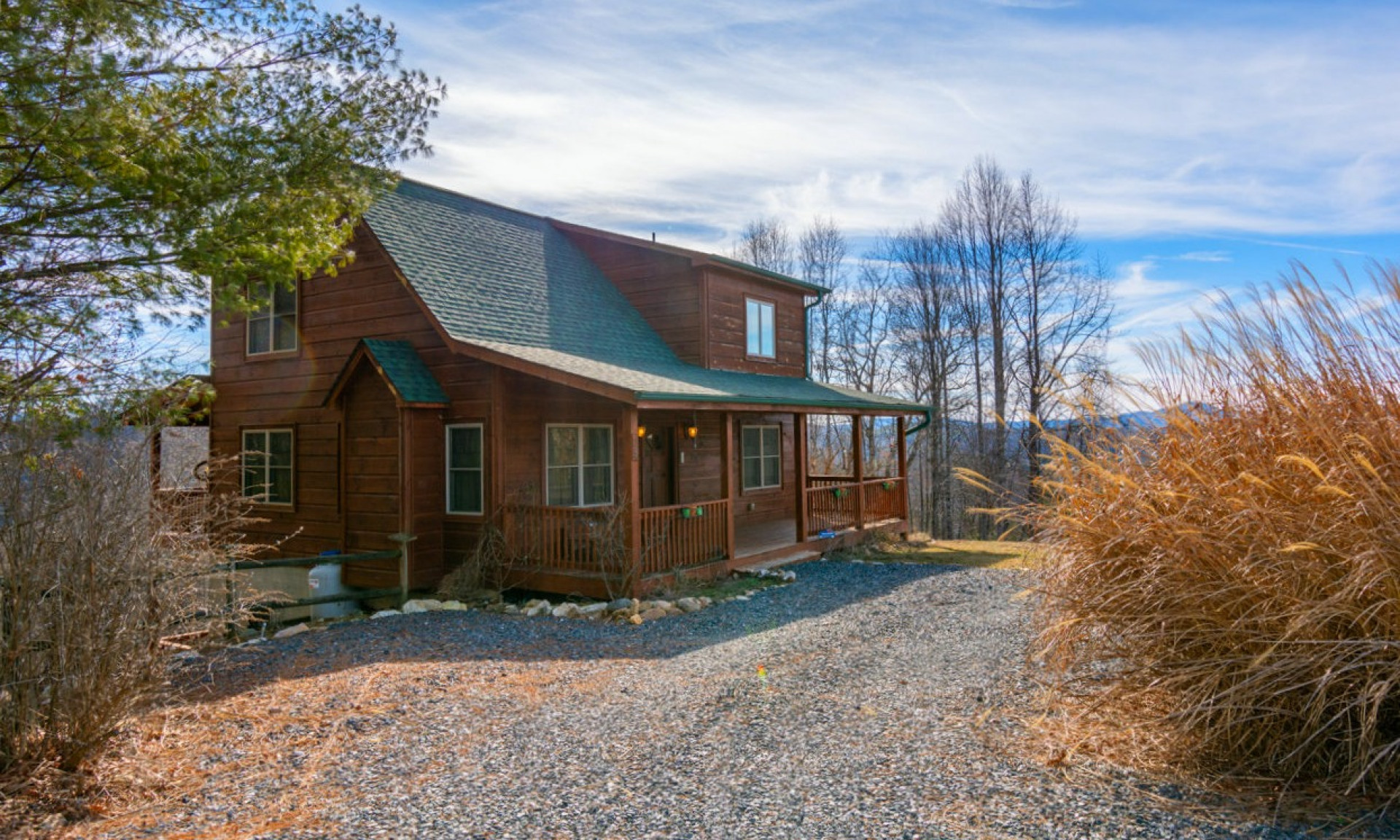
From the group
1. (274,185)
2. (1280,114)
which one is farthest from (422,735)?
(1280,114)

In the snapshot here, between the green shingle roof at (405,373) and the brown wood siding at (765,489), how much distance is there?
19.1ft

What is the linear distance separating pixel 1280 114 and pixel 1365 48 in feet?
6.75

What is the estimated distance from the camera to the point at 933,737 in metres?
Result: 4.62

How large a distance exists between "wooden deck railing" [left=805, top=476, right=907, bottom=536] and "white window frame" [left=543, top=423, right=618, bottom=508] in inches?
131

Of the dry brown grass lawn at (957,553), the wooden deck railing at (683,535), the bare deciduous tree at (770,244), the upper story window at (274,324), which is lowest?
the dry brown grass lawn at (957,553)

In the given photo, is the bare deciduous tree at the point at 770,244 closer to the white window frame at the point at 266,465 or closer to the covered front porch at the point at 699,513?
the covered front porch at the point at 699,513

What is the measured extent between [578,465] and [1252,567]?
9.08m

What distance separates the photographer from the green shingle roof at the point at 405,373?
10.5m

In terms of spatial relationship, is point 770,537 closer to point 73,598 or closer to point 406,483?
point 406,483

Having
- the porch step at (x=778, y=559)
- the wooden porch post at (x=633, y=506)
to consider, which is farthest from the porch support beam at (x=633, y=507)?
the porch step at (x=778, y=559)

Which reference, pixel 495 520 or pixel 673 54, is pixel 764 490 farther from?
pixel 673 54

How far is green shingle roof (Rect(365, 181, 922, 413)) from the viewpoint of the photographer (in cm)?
1077

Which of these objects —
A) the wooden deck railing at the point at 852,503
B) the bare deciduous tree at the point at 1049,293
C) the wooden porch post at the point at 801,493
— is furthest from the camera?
the bare deciduous tree at the point at 1049,293

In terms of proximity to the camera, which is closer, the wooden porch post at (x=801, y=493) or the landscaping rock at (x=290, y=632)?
the landscaping rock at (x=290, y=632)
